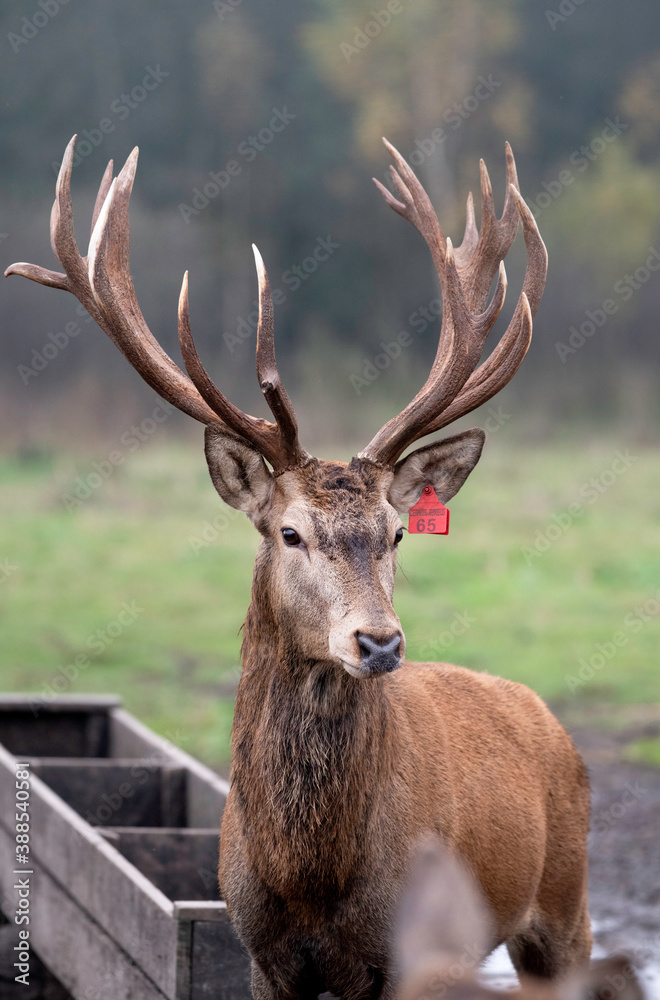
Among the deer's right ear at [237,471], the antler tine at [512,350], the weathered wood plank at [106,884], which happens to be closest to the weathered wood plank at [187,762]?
the weathered wood plank at [106,884]

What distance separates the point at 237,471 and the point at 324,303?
21.5 metres

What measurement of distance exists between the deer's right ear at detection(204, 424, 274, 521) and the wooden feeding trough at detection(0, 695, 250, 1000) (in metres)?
1.35

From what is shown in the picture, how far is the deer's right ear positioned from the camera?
373cm

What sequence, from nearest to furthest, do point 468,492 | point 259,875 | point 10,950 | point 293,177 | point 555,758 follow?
point 259,875 < point 555,758 < point 10,950 < point 468,492 < point 293,177

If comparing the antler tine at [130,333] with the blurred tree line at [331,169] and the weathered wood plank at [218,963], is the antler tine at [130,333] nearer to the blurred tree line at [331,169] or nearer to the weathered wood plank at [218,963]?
the weathered wood plank at [218,963]

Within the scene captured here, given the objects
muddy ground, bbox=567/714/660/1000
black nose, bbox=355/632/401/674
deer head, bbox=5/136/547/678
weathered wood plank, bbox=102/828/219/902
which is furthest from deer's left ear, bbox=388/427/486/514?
muddy ground, bbox=567/714/660/1000

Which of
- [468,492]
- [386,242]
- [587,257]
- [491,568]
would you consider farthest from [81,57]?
[491,568]

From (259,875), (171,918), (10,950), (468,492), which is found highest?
(468,492)

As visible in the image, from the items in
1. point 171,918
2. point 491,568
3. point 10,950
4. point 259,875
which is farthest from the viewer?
point 491,568

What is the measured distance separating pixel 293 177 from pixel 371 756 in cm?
2403

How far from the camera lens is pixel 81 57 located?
27.2 metres

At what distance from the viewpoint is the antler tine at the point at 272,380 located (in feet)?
11.9

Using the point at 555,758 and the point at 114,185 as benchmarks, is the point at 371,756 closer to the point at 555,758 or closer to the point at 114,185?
the point at 555,758

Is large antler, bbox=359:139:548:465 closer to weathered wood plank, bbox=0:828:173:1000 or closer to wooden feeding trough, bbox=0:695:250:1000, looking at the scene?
wooden feeding trough, bbox=0:695:250:1000
